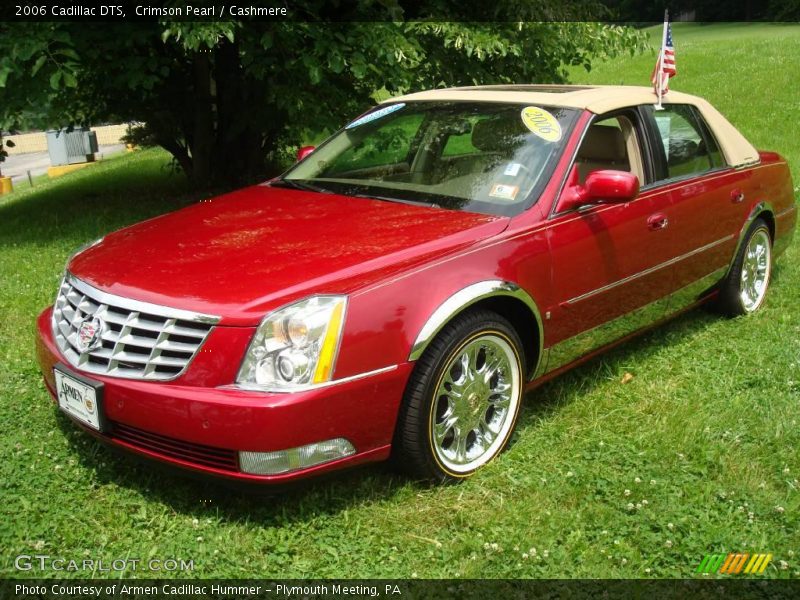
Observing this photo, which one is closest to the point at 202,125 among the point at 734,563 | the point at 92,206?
the point at 92,206

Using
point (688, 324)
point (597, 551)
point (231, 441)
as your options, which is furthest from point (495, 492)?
point (688, 324)

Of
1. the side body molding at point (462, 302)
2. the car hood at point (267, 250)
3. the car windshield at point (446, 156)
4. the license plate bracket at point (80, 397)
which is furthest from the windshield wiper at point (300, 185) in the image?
the license plate bracket at point (80, 397)

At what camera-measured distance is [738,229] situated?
524 centimetres

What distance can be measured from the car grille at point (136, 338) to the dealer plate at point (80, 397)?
2.3 inches

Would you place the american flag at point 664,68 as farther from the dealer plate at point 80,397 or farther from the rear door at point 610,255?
the dealer plate at point 80,397

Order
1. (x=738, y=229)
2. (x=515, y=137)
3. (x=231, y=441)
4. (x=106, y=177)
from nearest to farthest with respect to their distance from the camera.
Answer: (x=231, y=441) → (x=515, y=137) → (x=738, y=229) → (x=106, y=177)

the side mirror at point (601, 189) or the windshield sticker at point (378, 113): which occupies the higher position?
the windshield sticker at point (378, 113)

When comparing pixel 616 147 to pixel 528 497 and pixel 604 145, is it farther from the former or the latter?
pixel 528 497

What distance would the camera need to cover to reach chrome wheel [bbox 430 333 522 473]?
3404 millimetres

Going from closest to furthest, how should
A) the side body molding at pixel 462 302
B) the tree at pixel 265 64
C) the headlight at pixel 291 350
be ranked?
the headlight at pixel 291 350
the side body molding at pixel 462 302
the tree at pixel 265 64

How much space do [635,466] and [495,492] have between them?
2.23 feet

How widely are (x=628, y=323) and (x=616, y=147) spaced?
37.3 inches

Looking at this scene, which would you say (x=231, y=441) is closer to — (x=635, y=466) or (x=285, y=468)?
(x=285, y=468)

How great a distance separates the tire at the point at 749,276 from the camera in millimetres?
5398
